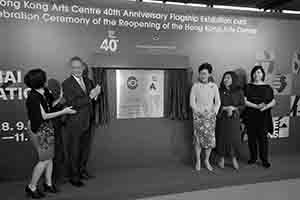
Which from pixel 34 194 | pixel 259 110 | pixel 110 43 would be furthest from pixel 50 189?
pixel 259 110

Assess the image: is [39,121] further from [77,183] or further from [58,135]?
[77,183]

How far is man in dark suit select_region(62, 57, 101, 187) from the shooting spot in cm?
246

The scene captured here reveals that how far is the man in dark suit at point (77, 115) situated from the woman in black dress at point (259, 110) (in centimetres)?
194

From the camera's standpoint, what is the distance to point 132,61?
2.99 m

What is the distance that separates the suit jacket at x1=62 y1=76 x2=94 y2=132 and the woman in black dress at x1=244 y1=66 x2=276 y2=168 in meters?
1.95

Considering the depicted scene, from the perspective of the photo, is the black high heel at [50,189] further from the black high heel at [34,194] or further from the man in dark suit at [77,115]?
the man in dark suit at [77,115]

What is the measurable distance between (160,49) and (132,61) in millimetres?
392

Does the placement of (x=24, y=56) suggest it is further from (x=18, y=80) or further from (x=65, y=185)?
(x=65, y=185)

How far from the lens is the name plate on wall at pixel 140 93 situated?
9.95ft

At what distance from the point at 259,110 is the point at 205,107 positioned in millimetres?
742

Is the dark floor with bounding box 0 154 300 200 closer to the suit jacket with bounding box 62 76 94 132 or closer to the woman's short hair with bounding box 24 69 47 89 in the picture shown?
the suit jacket with bounding box 62 76 94 132

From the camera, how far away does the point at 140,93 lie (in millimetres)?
3117

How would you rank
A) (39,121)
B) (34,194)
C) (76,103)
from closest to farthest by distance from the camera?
(39,121) → (34,194) → (76,103)

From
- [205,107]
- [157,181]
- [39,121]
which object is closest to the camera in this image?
[39,121]
